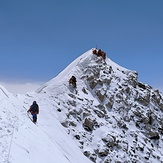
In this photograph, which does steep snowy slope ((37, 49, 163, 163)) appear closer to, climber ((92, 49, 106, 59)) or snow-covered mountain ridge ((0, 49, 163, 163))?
snow-covered mountain ridge ((0, 49, 163, 163))

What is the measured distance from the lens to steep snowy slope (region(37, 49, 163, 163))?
31.0 m

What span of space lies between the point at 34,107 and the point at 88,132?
11.4m

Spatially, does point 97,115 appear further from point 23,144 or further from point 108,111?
point 23,144

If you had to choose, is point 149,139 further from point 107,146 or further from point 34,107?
point 34,107

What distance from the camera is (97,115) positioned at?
3469cm

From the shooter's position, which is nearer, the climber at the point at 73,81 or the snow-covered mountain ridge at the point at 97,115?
the snow-covered mountain ridge at the point at 97,115

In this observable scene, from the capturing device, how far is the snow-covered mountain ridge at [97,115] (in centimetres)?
2405

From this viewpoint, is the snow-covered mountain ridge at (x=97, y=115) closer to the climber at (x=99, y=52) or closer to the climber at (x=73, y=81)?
the climber at (x=99, y=52)

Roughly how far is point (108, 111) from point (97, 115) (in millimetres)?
3288

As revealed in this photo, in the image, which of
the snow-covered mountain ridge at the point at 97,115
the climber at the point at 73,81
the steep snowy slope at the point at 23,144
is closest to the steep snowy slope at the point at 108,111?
the snow-covered mountain ridge at the point at 97,115

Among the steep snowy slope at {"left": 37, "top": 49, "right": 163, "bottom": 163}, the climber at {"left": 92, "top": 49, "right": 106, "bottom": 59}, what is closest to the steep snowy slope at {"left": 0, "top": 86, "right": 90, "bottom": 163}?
the steep snowy slope at {"left": 37, "top": 49, "right": 163, "bottom": 163}

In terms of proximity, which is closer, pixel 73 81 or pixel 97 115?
pixel 97 115

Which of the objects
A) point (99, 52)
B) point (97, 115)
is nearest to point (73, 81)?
point (97, 115)

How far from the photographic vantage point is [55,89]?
34219 millimetres
